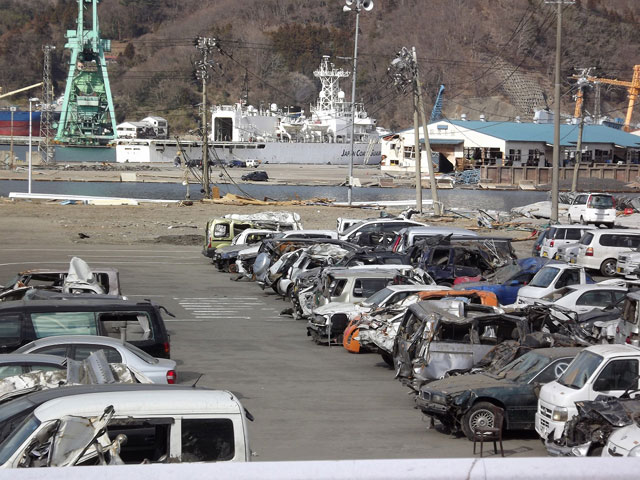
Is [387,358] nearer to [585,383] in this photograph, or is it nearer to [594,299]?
[594,299]

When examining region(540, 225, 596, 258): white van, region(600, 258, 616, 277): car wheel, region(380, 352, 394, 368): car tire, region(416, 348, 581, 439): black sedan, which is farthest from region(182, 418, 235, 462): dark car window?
region(540, 225, 596, 258): white van

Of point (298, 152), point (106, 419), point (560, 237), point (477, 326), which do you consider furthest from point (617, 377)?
point (298, 152)

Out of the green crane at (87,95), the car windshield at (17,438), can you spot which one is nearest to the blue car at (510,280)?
the car windshield at (17,438)

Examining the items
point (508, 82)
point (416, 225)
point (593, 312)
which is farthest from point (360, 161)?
point (593, 312)

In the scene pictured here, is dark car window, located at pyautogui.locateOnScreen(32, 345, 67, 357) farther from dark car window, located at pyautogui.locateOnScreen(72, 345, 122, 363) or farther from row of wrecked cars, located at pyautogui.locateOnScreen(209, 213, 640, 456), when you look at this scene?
row of wrecked cars, located at pyautogui.locateOnScreen(209, 213, 640, 456)

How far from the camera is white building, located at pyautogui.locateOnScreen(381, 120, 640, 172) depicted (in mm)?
115125

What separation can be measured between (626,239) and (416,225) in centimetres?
720

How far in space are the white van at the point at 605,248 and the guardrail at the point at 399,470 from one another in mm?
25766

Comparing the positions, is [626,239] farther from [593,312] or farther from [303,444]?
[303,444]

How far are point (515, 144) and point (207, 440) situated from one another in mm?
111989

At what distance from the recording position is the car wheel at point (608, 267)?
28500 mm

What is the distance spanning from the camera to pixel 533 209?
53062 millimetres

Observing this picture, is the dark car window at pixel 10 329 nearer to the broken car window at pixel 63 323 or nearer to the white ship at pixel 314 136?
the broken car window at pixel 63 323

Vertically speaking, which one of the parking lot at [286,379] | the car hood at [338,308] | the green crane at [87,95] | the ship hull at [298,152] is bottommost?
the parking lot at [286,379]
